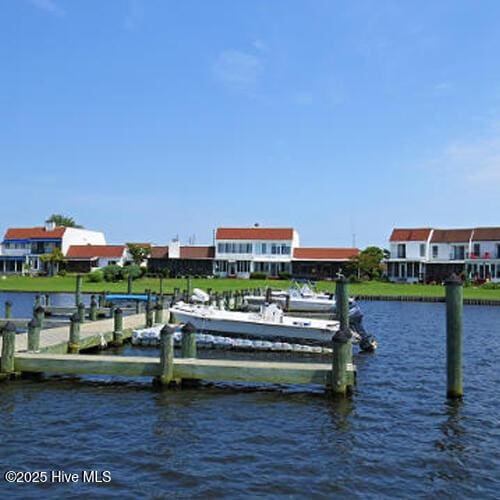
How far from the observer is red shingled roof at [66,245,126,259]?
91875 millimetres

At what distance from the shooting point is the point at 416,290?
66938 millimetres

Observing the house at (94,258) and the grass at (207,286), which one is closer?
the grass at (207,286)

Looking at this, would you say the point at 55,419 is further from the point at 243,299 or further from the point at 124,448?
the point at 243,299

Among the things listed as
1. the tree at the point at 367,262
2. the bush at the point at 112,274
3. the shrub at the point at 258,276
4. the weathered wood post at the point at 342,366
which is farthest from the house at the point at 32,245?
the weathered wood post at the point at 342,366

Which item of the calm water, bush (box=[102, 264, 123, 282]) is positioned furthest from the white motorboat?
bush (box=[102, 264, 123, 282])

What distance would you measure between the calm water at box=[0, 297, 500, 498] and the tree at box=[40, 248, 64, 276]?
243 feet

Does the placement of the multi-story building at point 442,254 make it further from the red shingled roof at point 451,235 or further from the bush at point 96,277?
→ the bush at point 96,277

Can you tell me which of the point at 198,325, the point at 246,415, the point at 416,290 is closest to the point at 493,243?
the point at 416,290

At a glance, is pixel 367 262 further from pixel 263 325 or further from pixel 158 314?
pixel 263 325

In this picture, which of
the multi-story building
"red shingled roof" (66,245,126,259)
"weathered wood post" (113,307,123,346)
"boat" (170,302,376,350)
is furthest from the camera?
"red shingled roof" (66,245,126,259)

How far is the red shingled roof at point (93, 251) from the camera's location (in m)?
91.9

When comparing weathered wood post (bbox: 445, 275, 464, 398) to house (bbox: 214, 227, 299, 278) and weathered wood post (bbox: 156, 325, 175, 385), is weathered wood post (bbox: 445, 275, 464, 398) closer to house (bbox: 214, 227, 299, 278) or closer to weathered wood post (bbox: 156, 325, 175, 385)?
weathered wood post (bbox: 156, 325, 175, 385)

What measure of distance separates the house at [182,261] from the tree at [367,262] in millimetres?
20732

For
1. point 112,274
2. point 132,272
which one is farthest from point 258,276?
point 112,274
